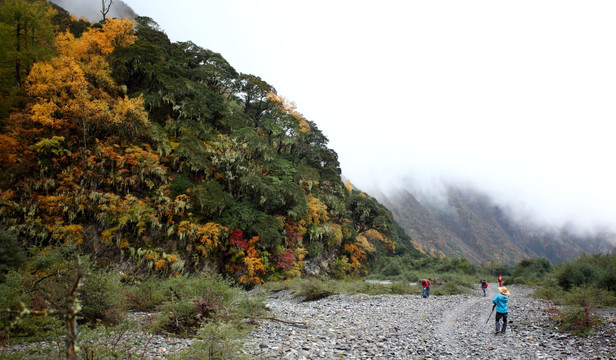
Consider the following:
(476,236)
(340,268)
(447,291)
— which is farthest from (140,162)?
(476,236)

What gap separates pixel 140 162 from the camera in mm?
18078

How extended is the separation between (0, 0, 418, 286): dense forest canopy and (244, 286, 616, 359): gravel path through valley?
9939mm

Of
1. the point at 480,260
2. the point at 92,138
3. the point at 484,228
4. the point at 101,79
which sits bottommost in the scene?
the point at 480,260

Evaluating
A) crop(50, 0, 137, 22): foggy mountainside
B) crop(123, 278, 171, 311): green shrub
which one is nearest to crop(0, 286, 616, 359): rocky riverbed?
crop(123, 278, 171, 311): green shrub

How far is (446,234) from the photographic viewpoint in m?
152

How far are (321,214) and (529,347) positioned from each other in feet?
68.9

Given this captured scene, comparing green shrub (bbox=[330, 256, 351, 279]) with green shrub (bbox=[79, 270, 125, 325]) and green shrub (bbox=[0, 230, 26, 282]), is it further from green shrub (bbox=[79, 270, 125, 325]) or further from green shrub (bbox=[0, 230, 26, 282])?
A: green shrub (bbox=[0, 230, 26, 282])

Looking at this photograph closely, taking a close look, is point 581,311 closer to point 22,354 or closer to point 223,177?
point 22,354

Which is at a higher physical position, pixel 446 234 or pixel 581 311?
pixel 581 311

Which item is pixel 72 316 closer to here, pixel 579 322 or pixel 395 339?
pixel 395 339

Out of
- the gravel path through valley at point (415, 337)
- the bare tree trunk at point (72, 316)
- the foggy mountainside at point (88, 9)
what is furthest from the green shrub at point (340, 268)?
the foggy mountainside at point (88, 9)

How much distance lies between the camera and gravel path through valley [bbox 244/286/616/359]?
280 inches

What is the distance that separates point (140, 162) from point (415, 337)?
60.8ft

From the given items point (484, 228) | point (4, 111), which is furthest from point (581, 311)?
point (484, 228)
